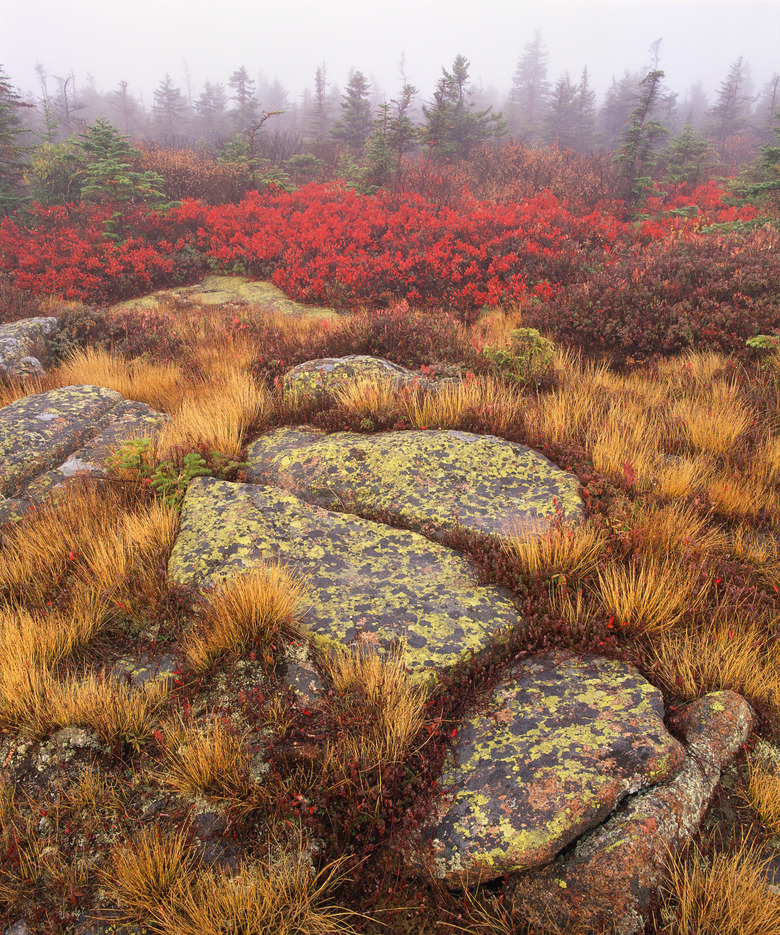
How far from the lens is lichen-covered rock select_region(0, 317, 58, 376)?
773cm

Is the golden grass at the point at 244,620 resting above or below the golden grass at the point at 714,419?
below

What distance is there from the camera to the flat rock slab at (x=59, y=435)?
480cm

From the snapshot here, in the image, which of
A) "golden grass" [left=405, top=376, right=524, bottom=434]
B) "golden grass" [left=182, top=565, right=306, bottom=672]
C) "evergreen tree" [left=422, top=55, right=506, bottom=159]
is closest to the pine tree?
"evergreen tree" [left=422, top=55, right=506, bottom=159]

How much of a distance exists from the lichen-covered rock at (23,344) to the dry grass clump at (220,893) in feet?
25.9

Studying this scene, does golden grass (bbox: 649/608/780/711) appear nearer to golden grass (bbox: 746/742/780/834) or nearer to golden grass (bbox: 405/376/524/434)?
golden grass (bbox: 746/742/780/834)

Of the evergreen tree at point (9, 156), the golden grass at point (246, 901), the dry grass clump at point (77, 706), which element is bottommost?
the golden grass at point (246, 901)

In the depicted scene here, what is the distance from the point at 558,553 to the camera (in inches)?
131

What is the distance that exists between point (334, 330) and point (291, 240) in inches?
260

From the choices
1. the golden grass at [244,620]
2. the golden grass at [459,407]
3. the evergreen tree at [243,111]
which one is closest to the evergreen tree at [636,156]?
the golden grass at [459,407]

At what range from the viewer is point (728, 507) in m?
4.01

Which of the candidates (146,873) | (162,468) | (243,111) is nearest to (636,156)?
(162,468)

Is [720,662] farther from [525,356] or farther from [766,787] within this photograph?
[525,356]

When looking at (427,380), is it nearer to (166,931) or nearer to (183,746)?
(183,746)

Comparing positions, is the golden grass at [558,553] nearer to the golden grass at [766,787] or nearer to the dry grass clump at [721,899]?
the golden grass at [766,787]
